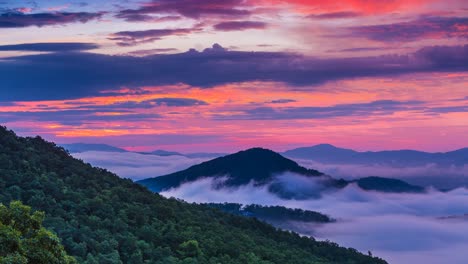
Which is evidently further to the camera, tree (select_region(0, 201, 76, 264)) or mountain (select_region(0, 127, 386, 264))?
mountain (select_region(0, 127, 386, 264))

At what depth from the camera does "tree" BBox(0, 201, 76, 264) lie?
31.9 metres

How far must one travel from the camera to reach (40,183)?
82.9m

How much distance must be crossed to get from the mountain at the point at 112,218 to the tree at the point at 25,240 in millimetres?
29223

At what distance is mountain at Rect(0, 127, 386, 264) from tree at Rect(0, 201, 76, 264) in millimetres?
29223

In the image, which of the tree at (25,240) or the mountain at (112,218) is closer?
the tree at (25,240)

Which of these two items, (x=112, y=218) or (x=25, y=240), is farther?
(x=112, y=218)

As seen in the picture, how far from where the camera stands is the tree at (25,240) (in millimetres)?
31875

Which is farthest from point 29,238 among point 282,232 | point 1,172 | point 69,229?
point 282,232

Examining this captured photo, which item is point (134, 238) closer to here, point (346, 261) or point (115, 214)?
point (115, 214)

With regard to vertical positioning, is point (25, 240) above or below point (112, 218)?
below

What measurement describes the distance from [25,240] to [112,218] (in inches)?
2050

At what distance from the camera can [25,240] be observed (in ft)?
109

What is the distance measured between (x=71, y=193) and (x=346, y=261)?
6211 cm

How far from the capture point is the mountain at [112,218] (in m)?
73.1
